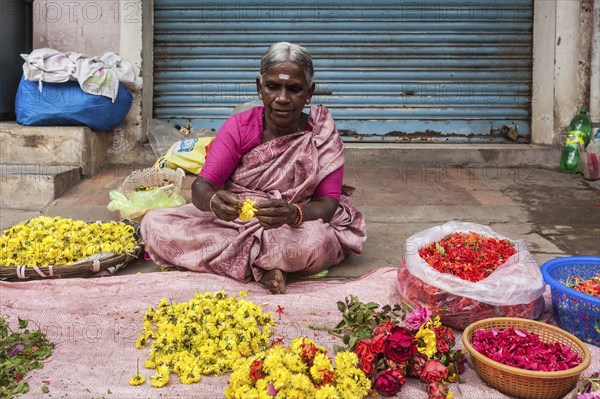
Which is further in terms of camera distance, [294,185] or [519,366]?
[294,185]

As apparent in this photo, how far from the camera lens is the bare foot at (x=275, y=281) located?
9.84 ft

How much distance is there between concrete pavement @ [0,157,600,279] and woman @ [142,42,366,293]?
30cm

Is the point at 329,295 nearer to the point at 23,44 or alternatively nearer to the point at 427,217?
the point at 427,217

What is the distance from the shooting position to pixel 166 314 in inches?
95.4

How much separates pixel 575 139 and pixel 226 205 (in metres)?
4.14

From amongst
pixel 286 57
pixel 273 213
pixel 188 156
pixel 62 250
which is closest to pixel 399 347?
pixel 273 213

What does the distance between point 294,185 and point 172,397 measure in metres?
1.48

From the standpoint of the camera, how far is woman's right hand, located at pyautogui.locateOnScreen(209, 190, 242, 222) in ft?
9.40

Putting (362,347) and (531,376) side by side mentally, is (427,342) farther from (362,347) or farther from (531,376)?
(531,376)

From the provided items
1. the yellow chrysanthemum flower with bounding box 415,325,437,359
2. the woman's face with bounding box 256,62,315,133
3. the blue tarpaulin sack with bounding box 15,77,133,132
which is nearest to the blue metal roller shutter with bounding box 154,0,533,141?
the blue tarpaulin sack with bounding box 15,77,133,132

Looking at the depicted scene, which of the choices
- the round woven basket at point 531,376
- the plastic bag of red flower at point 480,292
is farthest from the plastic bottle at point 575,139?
the round woven basket at point 531,376

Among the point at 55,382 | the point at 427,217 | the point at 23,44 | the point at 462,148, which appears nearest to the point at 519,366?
the point at 55,382

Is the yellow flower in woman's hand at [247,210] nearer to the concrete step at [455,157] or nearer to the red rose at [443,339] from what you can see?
the red rose at [443,339]

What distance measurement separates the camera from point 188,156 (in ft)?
17.2
